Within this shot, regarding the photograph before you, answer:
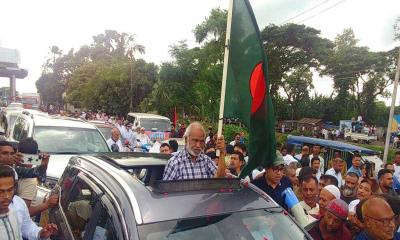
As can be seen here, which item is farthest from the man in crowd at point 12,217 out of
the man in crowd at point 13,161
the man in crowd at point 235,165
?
the man in crowd at point 235,165

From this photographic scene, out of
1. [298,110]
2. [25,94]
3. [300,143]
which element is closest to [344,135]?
[298,110]

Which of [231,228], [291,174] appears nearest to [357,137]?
[291,174]

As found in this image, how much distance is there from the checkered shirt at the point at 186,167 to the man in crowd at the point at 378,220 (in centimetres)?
148

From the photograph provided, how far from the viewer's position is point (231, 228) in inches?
90.7

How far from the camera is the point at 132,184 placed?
2.34 m

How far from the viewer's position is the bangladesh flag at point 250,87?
3490 mm

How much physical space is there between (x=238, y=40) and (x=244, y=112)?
2.43ft

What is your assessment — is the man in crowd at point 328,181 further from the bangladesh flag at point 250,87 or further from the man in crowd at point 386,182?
the bangladesh flag at point 250,87

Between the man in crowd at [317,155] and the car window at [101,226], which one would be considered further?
the man in crowd at [317,155]

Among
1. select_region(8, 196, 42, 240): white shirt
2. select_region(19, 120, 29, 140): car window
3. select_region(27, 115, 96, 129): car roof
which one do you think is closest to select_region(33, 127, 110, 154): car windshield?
select_region(27, 115, 96, 129): car roof

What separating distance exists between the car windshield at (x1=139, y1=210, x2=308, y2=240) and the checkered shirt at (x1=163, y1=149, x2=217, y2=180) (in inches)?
38.3

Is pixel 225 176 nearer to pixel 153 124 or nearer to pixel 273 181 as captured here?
pixel 273 181

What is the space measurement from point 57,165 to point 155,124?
396 inches

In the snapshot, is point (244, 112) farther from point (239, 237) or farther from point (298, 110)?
point (298, 110)
